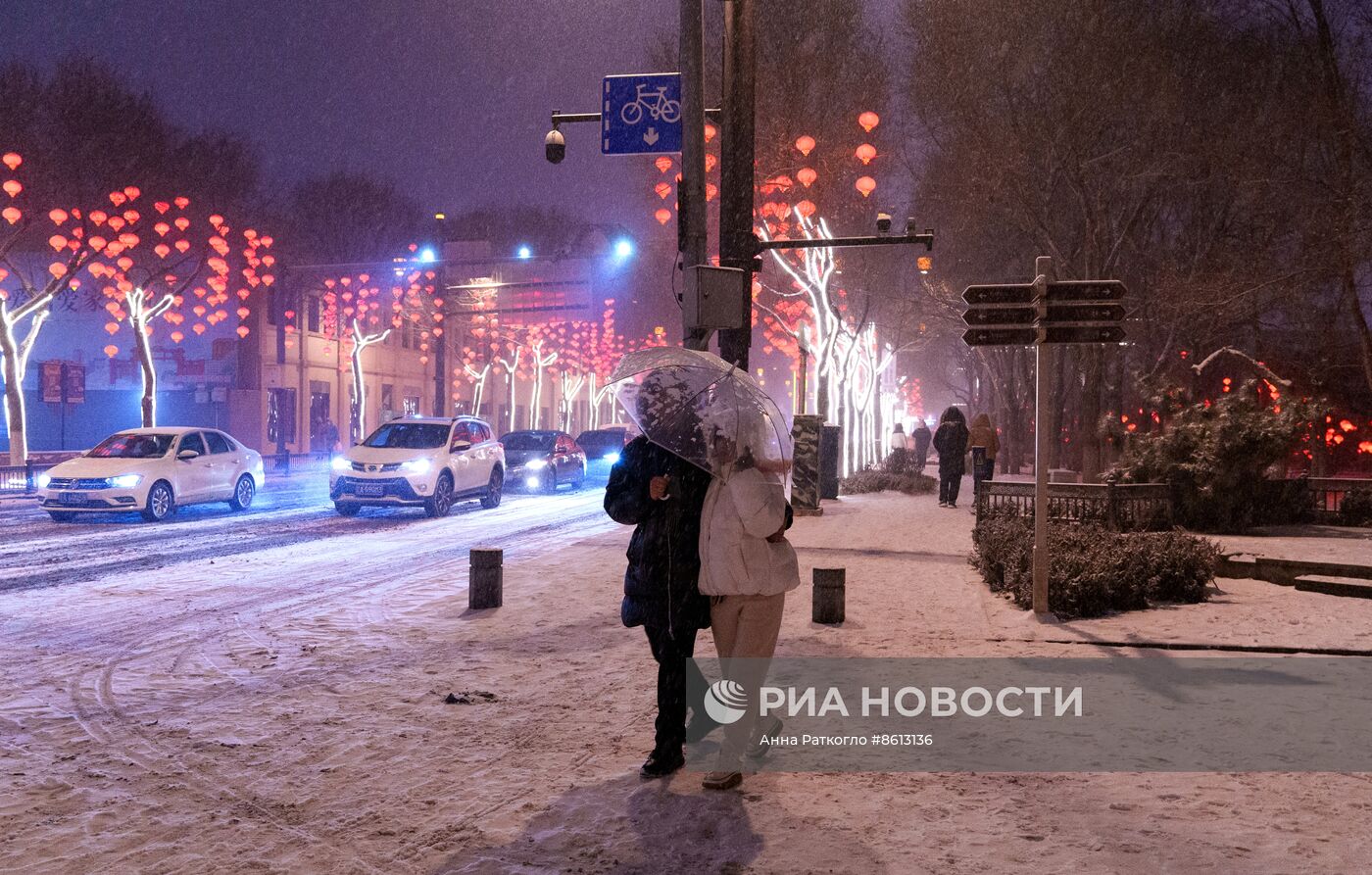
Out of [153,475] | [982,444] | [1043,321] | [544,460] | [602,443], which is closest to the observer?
[1043,321]

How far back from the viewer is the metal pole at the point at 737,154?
9.69 metres

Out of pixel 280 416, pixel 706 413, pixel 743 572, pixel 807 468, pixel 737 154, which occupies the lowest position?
pixel 807 468

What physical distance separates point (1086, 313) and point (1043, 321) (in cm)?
38

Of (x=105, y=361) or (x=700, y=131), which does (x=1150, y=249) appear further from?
(x=105, y=361)

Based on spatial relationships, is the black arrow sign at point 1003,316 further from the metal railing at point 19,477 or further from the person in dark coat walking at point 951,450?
the metal railing at point 19,477

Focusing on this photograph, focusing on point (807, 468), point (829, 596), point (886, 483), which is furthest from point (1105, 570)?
point (886, 483)

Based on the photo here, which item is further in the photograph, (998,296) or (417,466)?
(417,466)

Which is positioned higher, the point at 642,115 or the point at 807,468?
the point at 642,115

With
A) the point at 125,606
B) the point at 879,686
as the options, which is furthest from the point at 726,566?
the point at 125,606

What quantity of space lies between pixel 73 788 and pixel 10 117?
90.7 ft

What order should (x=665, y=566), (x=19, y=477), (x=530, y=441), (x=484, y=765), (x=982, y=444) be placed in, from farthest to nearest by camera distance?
(x=530, y=441) < (x=19, y=477) < (x=982, y=444) < (x=484, y=765) < (x=665, y=566)

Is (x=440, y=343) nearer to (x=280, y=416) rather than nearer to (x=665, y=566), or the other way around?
(x=280, y=416)

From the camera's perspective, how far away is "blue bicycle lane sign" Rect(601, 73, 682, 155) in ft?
32.8

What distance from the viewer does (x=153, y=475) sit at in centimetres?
1841
